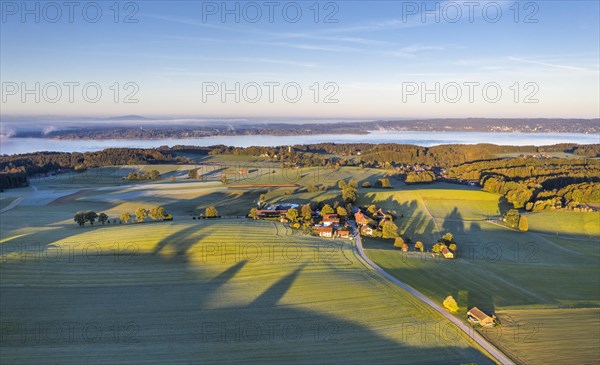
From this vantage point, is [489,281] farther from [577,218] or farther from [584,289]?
[577,218]

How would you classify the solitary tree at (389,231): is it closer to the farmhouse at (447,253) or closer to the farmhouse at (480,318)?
the farmhouse at (447,253)

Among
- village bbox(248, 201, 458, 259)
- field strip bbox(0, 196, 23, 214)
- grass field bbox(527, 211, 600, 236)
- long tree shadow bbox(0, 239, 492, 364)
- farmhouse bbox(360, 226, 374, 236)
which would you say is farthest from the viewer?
field strip bbox(0, 196, 23, 214)

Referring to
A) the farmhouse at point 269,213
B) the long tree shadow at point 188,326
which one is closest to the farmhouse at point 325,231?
the farmhouse at point 269,213

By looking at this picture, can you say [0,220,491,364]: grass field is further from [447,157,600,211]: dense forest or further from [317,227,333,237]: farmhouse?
[447,157,600,211]: dense forest

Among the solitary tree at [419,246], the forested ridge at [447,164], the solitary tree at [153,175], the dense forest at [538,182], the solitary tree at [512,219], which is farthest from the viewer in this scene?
the solitary tree at [153,175]

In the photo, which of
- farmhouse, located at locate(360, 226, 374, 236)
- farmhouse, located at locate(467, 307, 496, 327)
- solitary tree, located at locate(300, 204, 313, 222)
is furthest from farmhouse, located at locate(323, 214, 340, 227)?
farmhouse, located at locate(467, 307, 496, 327)

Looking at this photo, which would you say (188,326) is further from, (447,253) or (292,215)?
(292,215)
